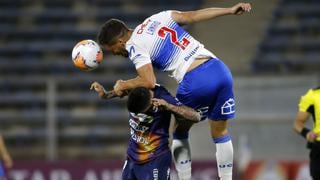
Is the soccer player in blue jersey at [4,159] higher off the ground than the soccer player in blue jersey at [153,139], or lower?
higher

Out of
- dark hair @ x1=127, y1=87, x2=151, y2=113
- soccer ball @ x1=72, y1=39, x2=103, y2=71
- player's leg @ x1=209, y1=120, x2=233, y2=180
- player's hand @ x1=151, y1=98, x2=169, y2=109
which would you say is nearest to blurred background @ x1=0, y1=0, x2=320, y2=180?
player's leg @ x1=209, y1=120, x2=233, y2=180

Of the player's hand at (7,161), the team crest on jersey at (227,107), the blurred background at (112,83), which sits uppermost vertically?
the blurred background at (112,83)

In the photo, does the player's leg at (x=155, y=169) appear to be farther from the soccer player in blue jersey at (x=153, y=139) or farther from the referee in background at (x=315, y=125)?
the referee in background at (x=315, y=125)

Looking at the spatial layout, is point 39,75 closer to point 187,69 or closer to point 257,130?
point 257,130

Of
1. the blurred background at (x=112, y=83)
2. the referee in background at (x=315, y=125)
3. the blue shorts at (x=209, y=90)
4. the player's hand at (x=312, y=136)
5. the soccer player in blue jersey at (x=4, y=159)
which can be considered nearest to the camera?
the blue shorts at (x=209, y=90)

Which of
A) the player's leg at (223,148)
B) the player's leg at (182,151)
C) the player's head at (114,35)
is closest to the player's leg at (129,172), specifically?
the player's leg at (182,151)

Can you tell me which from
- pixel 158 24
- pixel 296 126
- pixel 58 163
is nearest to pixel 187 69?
pixel 158 24

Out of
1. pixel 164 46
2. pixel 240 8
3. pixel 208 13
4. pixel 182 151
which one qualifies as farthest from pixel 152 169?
pixel 240 8

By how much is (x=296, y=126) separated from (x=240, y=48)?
7339 mm

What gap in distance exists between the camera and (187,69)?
25.8 ft

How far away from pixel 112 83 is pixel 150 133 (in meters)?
8.03

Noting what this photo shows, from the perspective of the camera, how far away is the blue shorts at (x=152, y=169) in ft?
24.5

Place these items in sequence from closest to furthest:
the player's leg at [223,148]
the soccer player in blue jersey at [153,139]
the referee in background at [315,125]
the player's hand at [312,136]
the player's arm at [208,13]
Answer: the soccer player in blue jersey at [153,139] → the player's arm at [208,13] → the player's leg at [223,148] → the player's hand at [312,136] → the referee in background at [315,125]

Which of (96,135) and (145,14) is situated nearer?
(96,135)
